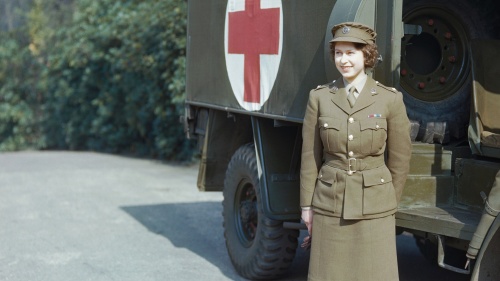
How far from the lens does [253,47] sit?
6879 mm

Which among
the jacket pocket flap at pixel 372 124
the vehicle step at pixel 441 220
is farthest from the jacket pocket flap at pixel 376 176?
the vehicle step at pixel 441 220

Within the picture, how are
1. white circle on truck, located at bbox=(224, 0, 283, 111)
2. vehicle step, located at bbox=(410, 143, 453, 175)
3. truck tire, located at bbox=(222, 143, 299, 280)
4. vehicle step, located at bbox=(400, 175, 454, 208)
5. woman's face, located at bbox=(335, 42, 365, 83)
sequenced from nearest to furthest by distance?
1. woman's face, located at bbox=(335, 42, 365, 83)
2. vehicle step, located at bbox=(400, 175, 454, 208)
3. vehicle step, located at bbox=(410, 143, 453, 175)
4. white circle on truck, located at bbox=(224, 0, 283, 111)
5. truck tire, located at bbox=(222, 143, 299, 280)

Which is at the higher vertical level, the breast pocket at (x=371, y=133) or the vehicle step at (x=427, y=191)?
the breast pocket at (x=371, y=133)

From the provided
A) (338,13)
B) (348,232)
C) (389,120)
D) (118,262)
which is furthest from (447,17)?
(118,262)

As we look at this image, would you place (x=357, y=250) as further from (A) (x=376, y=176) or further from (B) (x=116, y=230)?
(B) (x=116, y=230)

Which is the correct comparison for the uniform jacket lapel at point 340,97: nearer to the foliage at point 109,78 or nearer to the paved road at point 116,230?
the paved road at point 116,230

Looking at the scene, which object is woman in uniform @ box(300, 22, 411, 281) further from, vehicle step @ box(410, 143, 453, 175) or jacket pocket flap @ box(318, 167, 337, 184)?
vehicle step @ box(410, 143, 453, 175)

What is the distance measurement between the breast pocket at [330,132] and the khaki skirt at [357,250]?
14.9 inches

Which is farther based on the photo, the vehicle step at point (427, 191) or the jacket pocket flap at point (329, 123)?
the vehicle step at point (427, 191)

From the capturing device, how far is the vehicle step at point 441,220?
4.98 meters

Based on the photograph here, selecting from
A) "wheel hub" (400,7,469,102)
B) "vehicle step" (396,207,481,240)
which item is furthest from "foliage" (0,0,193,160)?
"vehicle step" (396,207,481,240)

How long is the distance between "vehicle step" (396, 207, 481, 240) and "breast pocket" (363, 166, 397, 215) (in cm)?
37

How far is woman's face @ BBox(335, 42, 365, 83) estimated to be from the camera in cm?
480

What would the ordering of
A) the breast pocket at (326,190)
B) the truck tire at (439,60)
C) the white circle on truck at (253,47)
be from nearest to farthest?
1. the breast pocket at (326,190)
2. the truck tire at (439,60)
3. the white circle on truck at (253,47)
